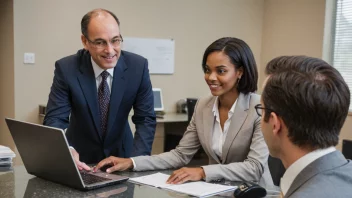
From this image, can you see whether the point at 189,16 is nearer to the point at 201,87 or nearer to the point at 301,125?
the point at 201,87

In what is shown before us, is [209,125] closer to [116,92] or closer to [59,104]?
[116,92]

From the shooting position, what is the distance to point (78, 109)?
206cm

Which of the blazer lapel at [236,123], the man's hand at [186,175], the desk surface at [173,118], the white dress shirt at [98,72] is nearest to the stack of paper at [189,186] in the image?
the man's hand at [186,175]

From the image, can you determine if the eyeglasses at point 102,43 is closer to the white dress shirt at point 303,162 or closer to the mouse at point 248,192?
the mouse at point 248,192

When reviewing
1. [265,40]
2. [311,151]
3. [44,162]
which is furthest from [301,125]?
[265,40]

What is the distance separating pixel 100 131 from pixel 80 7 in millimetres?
2668

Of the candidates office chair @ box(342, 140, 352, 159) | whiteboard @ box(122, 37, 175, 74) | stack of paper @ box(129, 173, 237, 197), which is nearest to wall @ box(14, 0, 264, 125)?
whiteboard @ box(122, 37, 175, 74)

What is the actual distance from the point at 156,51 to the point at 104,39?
9.66 feet

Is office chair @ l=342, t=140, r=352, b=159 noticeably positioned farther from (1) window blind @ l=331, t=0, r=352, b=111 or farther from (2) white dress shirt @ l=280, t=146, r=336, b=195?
(1) window blind @ l=331, t=0, r=352, b=111

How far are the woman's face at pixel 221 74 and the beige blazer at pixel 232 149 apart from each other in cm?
9

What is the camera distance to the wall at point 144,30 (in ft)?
13.9

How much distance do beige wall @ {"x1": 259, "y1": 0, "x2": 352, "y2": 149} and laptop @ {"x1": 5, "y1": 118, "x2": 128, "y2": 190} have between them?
132 inches

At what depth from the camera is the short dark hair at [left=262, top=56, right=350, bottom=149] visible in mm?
994

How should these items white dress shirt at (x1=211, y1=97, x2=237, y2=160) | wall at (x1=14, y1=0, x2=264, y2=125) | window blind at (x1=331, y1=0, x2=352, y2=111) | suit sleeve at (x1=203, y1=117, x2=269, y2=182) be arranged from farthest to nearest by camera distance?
window blind at (x1=331, y1=0, x2=352, y2=111) < wall at (x1=14, y1=0, x2=264, y2=125) < white dress shirt at (x1=211, y1=97, x2=237, y2=160) < suit sleeve at (x1=203, y1=117, x2=269, y2=182)
